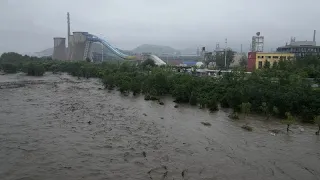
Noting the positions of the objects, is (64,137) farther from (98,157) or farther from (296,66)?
(296,66)

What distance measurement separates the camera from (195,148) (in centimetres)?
1338

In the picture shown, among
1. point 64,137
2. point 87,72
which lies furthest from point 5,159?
point 87,72

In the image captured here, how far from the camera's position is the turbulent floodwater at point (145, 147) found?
10.7 m

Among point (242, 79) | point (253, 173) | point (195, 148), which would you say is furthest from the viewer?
point (242, 79)

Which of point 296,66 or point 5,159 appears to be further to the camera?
point 296,66

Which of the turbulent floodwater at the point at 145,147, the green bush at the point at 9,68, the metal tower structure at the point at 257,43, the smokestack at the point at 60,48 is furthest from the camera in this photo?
the smokestack at the point at 60,48

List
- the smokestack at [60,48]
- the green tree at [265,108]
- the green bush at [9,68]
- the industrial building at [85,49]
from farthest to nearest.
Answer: the smokestack at [60,48], the industrial building at [85,49], the green bush at [9,68], the green tree at [265,108]

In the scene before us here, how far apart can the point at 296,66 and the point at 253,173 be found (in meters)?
26.1

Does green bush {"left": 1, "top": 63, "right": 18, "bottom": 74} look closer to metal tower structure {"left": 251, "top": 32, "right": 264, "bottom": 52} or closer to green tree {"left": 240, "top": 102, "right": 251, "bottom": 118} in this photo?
green tree {"left": 240, "top": 102, "right": 251, "bottom": 118}

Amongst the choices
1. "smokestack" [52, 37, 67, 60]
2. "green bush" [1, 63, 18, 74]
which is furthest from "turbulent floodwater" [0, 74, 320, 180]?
"smokestack" [52, 37, 67, 60]

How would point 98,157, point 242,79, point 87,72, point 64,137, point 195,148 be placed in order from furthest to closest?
point 87,72
point 242,79
point 64,137
point 195,148
point 98,157

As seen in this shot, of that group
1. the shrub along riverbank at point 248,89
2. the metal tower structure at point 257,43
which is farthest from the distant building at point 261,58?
the metal tower structure at point 257,43

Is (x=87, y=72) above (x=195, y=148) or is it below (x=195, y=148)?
above

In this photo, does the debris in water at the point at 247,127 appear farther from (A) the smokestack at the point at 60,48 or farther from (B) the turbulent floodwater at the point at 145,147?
(A) the smokestack at the point at 60,48
